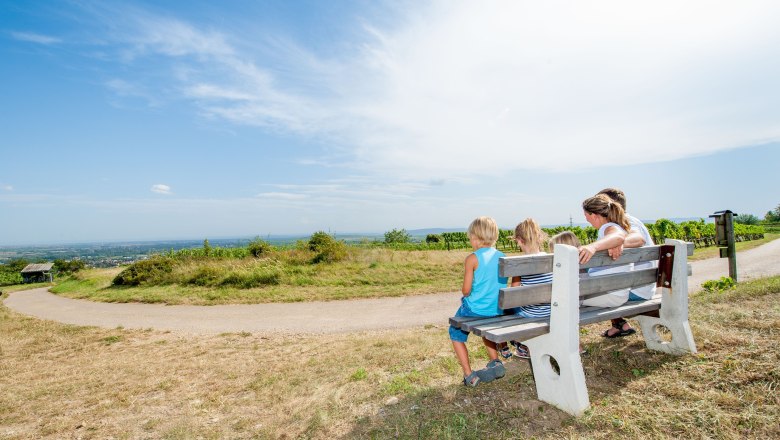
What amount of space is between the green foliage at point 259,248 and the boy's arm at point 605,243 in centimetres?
1768

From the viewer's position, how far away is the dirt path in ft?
24.8

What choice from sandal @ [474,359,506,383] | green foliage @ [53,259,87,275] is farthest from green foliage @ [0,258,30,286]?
sandal @ [474,359,506,383]

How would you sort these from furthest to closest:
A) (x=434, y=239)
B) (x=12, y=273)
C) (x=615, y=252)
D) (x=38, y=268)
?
(x=434, y=239) → (x=12, y=273) → (x=38, y=268) → (x=615, y=252)

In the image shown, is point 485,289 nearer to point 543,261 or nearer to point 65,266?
point 543,261

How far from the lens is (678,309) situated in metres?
3.72

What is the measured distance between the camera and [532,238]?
11.9 ft

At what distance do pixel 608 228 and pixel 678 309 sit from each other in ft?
3.64

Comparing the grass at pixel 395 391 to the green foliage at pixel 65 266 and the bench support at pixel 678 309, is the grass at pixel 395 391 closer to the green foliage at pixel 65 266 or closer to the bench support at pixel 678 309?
the bench support at pixel 678 309

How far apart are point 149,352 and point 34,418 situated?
95.8 inches

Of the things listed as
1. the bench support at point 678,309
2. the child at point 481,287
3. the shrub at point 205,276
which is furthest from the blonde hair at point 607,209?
the shrub at point 205,276

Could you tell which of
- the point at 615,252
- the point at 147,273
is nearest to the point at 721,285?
the point at 615,252

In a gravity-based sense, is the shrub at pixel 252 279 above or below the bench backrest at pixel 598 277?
below

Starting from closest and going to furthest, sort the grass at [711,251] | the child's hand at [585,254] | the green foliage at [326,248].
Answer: the child's hand at [585,254]
the green foliage at [326,248]
the grass at [711,251]

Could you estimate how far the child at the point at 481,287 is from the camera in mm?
3350
